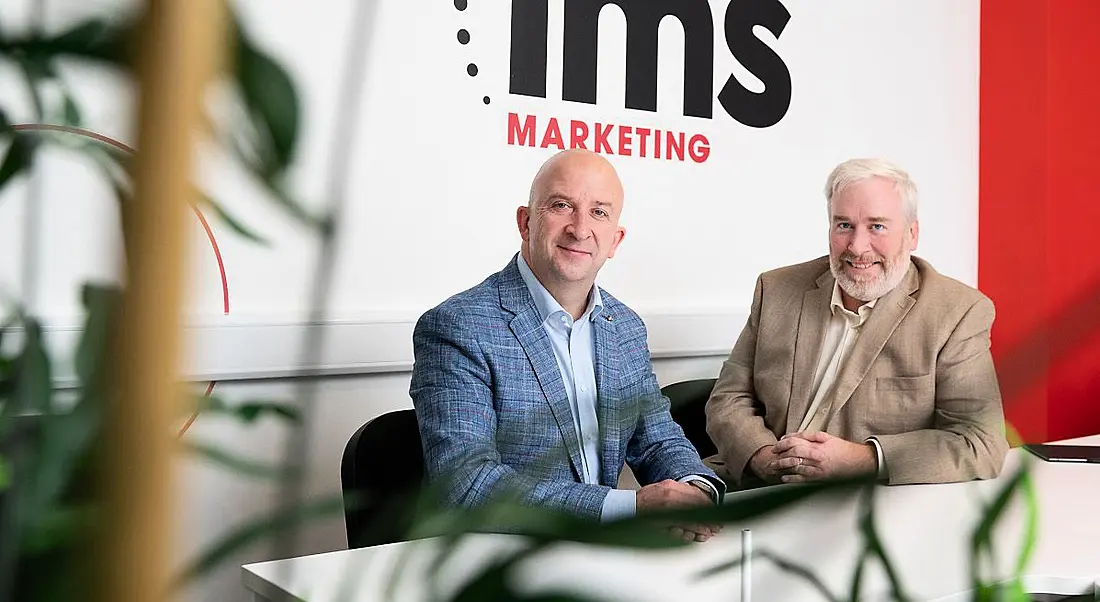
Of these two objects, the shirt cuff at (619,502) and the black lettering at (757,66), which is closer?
the shirt cuff at (619,502)

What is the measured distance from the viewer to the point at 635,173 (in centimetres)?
352

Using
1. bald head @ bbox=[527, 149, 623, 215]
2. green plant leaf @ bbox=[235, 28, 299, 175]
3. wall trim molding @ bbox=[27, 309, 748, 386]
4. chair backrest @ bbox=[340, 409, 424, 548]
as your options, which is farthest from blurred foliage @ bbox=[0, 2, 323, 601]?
bald head @ bbox=[527, 149, 623, 215]

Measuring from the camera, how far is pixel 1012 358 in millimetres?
189

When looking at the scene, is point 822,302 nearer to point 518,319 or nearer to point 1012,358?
point 518,319

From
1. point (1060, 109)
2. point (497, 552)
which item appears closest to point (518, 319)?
point (497, 552)

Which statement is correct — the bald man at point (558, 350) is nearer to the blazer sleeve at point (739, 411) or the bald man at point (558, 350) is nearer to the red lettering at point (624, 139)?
the blazer sleeve at point (739, 411)

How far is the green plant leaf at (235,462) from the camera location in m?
0.17

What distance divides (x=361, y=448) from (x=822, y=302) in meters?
1.11

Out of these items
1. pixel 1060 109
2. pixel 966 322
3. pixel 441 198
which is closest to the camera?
pixel 966 322

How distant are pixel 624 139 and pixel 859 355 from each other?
1202 millimetres

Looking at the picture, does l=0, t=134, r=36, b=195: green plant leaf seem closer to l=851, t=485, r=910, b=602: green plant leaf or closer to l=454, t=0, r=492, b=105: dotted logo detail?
l=851, t=485, r=910, b=602: green plant leaf

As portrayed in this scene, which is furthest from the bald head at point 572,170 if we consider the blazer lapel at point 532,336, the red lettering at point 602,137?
the red lettering at point 602,137

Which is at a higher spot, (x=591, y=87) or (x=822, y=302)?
(x=591, y=87)

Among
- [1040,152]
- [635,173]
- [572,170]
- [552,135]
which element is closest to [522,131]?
[552,135]
